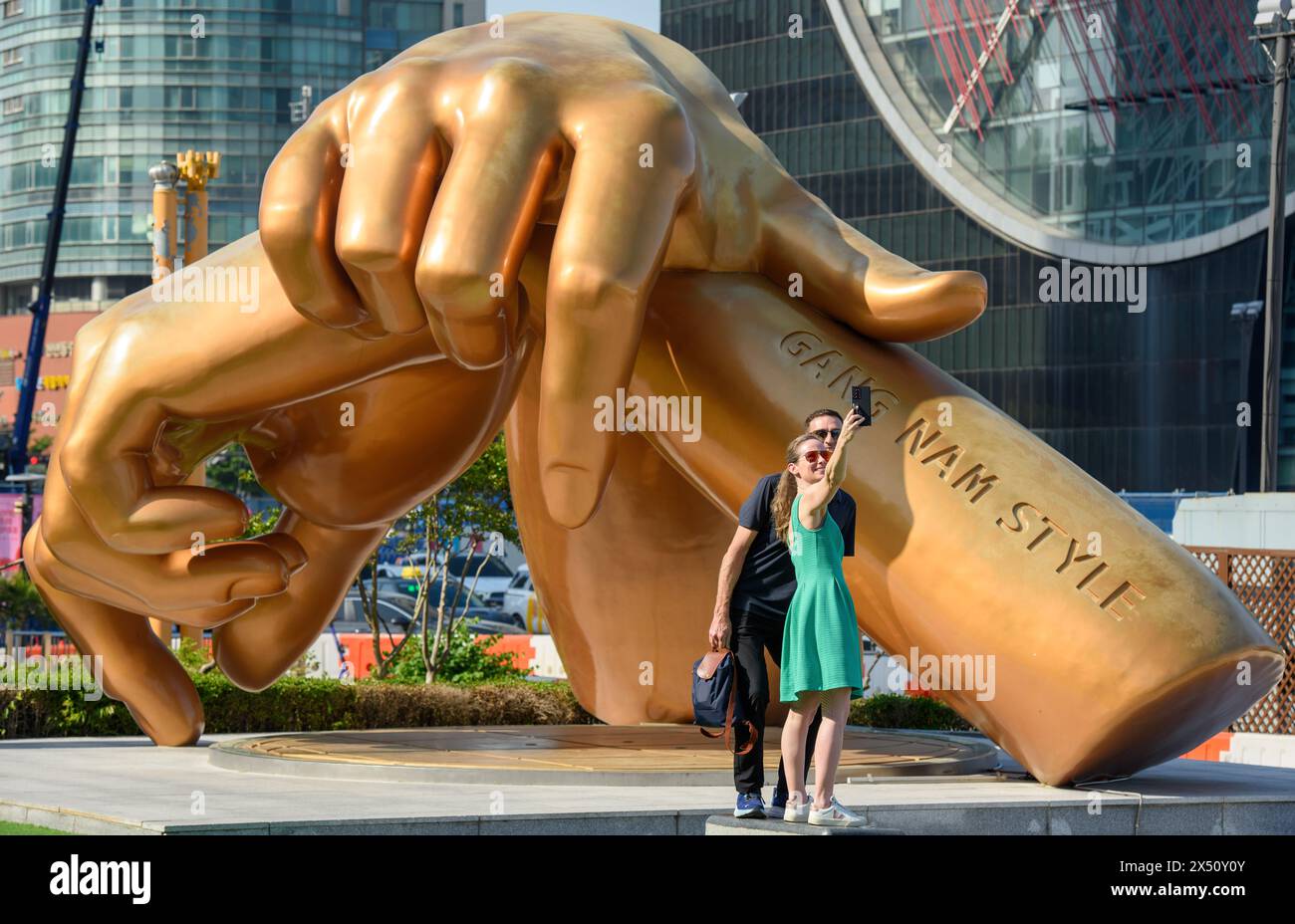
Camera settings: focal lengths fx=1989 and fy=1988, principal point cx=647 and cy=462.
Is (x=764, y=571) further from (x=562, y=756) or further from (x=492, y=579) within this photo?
(x=492, y=579)

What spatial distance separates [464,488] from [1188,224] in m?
50.2

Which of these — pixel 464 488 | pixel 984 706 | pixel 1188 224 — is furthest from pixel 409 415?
pixel 1188 224

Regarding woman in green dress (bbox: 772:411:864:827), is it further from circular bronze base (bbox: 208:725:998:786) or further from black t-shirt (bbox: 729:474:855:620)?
circular bronze base (bbox: 208:725:998:786)

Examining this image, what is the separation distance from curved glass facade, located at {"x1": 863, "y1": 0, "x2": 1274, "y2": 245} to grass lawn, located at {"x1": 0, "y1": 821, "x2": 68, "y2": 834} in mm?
62299

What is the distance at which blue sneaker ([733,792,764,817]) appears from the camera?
31.3 ft

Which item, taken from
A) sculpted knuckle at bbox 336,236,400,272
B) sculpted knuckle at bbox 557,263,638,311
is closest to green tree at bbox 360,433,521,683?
sculpted knuckle at bbox 336,236,400,272

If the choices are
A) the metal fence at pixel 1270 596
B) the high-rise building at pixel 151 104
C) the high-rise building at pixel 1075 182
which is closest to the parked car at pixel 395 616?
the metal fence at pixel 1270 596

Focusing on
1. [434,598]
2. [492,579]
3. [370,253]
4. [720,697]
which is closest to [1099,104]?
[492,579]

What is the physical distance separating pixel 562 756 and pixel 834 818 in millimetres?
4755

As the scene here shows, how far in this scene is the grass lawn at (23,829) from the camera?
1028 centimetres

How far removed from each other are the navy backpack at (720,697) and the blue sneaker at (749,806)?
0.71 feet

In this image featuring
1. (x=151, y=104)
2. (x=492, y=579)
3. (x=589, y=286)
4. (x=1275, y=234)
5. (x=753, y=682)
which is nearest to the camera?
(x=753, y=682)

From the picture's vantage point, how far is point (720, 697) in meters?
9.48

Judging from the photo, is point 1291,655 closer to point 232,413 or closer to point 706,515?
point 706,515
